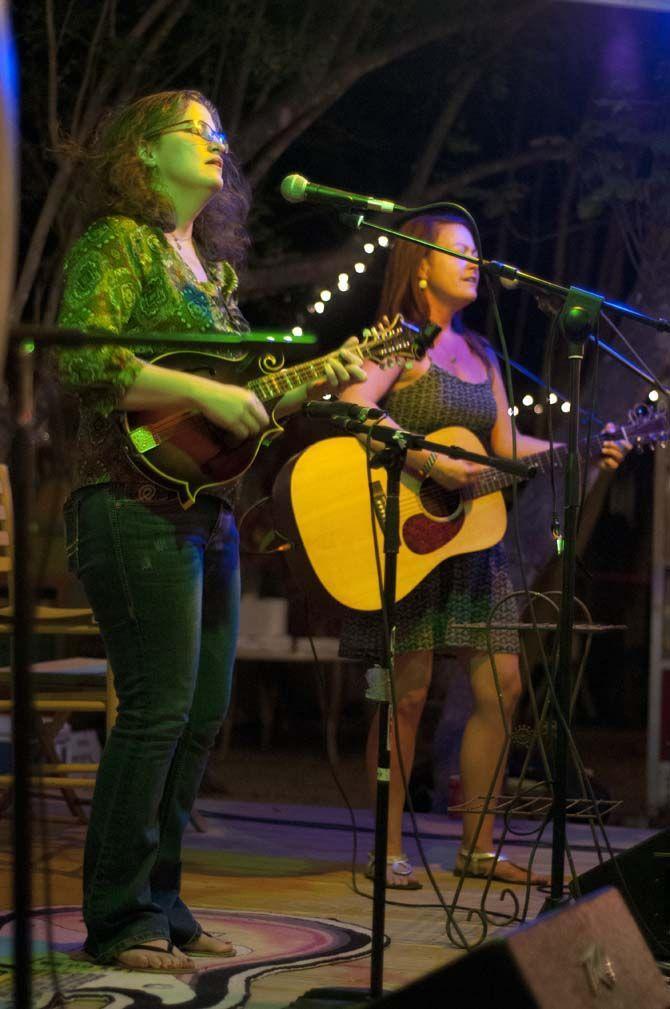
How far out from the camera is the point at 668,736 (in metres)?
5.78

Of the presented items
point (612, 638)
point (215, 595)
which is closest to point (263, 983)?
point (215, 595)

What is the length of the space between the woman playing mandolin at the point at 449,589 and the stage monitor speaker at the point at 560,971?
63.3 inches

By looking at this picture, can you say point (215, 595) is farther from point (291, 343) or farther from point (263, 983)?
point (291, 343)

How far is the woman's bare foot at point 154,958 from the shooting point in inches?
108

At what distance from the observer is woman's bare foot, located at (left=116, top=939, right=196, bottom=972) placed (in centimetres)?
273

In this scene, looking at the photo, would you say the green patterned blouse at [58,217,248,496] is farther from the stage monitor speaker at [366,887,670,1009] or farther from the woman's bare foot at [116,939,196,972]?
the stage monitor speaker at [366,887,670,1009]

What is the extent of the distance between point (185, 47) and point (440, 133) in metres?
1.38

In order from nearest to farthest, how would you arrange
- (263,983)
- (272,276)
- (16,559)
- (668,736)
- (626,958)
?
(16,559) → (626,958) → (263,983) → (668,736) → (272,276)

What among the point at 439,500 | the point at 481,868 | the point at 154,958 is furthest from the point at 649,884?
the point at 439,500

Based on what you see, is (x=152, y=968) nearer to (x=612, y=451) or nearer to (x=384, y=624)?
(x=384, y=624)

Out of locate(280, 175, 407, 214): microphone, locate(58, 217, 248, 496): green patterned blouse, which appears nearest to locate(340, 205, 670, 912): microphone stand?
locate(280, 175, 407, 214): microphone

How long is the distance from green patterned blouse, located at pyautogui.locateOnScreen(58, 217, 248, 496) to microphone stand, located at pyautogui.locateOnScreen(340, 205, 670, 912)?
43 centimetres

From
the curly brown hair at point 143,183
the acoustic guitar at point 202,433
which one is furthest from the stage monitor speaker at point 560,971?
the curly brown hair at point 143,183

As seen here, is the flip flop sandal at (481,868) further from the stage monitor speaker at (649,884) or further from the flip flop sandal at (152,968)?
the flip flop sandal at (152,968)
